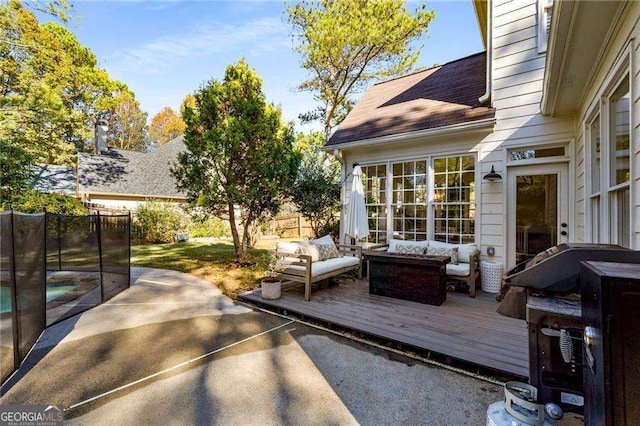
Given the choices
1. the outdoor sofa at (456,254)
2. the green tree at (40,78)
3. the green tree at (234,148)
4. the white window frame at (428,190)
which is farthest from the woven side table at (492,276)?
the green tree at (40,78)

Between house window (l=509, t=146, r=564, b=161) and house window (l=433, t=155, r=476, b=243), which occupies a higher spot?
house window (l=509, t=146, r=564, b=161)

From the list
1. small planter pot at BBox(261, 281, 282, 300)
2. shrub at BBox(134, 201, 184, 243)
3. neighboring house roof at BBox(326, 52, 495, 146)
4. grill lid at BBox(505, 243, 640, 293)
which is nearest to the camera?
grill lid at BBox(505, 243, 640, 293)

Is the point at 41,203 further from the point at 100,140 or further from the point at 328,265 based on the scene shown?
the point at 328,265

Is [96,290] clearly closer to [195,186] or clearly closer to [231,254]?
[195,186]

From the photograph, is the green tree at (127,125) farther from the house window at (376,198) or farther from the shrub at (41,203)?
the house window at (376,198)

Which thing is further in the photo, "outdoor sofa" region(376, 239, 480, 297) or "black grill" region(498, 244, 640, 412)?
"outdoor sofa" region(376, 239, 480, 297)

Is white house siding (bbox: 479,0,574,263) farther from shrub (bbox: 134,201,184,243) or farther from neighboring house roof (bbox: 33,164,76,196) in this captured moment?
neighboring house roof (bbox: 33,164,76,196)

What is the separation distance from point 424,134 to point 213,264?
602 cm

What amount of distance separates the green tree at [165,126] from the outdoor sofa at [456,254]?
2878 cm

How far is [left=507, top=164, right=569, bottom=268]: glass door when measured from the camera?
5156 millimetres

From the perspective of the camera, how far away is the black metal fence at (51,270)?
9.44 ft

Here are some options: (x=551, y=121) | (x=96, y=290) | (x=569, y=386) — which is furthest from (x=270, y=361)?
(x=551, y=121)

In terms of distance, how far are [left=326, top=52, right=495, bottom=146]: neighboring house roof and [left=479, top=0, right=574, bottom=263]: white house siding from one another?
16.0 inches

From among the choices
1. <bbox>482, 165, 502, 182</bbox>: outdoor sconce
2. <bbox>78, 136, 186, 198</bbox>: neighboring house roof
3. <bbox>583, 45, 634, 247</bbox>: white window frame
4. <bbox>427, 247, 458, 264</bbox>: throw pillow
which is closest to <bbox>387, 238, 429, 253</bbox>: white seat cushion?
<bbox>427, 247, 458, 264</bbox>: throw pillow
